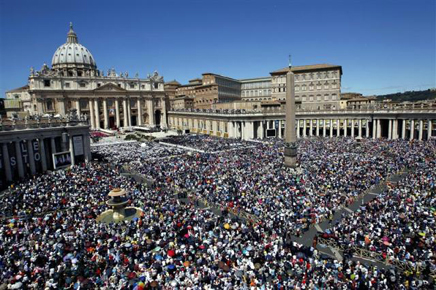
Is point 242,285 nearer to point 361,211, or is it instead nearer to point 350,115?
point 361,211

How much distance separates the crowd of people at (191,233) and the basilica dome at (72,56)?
99590 millimetres

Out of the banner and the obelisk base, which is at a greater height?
the banner

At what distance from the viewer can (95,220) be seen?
21.7 meters

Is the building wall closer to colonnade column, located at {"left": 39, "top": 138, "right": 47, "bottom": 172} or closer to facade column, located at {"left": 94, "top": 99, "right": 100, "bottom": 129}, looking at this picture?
facade column, located at {"left": 94, "top": 99, "right": 100, "bottom": 129}

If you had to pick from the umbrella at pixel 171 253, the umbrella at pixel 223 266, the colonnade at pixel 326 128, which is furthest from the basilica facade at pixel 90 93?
the umbrella at pixel 223 266

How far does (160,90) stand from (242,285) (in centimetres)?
10719

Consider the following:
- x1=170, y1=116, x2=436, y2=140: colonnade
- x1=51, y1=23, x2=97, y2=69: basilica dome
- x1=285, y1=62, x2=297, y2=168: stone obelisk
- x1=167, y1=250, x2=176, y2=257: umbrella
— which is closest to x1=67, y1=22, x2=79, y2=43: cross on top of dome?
x1=51, y1=23, x2=97, y2=69: basilica dome

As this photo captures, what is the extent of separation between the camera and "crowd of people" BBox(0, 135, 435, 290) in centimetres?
1439

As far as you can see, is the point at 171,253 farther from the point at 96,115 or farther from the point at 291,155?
the point at 96,115

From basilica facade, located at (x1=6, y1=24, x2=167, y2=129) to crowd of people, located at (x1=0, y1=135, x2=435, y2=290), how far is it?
63.7 m

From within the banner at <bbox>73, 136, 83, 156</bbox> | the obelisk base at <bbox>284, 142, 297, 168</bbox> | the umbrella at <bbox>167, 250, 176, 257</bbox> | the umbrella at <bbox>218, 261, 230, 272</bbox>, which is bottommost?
the umbrella at <bbox>218, 261, 230, 272</bbox>

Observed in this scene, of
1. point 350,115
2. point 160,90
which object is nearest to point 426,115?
point 350,115

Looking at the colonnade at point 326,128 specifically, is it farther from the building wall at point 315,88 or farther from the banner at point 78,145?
the banner at point 78,145

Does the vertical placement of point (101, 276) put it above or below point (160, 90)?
below
